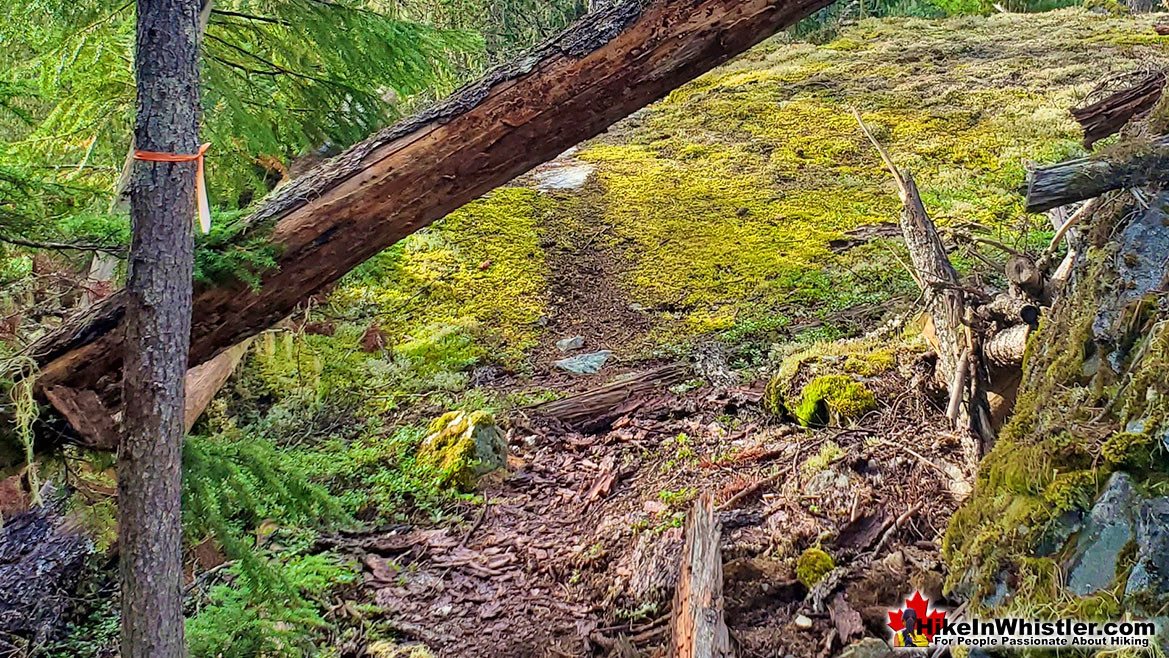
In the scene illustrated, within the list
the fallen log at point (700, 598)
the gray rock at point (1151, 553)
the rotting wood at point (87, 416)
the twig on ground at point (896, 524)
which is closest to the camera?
the gray rock at point (1151, 553)

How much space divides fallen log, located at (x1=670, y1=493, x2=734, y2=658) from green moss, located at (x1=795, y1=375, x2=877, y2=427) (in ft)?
4.05

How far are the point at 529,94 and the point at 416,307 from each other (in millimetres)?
4600

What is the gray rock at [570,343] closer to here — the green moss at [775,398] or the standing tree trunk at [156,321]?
the green moss at [775,398]

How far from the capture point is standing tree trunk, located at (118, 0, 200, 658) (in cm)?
200

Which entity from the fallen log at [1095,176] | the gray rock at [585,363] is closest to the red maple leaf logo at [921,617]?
the fallen log at [1095,176]

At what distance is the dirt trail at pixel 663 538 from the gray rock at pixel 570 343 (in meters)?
1.69

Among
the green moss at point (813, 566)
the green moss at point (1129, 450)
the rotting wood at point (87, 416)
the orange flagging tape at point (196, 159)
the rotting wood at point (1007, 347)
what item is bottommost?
the green moss at point (813, 566)

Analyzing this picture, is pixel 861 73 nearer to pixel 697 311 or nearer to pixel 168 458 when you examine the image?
pixel 697 311

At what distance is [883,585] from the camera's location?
281cm

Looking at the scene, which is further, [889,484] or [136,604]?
[889,484]

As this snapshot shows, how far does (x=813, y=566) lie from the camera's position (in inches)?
119

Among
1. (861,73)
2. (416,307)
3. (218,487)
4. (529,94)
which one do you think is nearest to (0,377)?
(218,487)

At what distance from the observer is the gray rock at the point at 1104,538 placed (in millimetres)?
1900

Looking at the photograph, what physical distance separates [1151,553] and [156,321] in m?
2.79
